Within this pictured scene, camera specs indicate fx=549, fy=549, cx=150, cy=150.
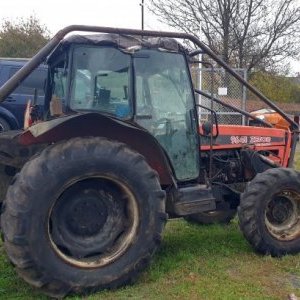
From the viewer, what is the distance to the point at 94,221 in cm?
457

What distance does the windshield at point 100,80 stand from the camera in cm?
482

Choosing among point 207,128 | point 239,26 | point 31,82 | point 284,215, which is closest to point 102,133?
point 207,128

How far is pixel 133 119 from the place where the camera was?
4938mm

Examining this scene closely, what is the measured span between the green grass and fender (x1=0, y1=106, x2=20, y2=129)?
619 centimetres

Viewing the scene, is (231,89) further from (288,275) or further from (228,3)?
(228,3)

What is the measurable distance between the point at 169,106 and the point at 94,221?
4.45 ft

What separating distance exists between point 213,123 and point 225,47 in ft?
58.9

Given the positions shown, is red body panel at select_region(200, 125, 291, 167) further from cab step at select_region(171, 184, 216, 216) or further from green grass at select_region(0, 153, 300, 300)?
green grass at select_region(0, 153, 300, 300)

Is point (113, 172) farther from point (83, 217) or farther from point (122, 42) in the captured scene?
point (122, 42)

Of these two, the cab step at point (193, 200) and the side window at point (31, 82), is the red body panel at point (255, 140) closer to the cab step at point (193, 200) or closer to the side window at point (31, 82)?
the cab step at point (193, 200)

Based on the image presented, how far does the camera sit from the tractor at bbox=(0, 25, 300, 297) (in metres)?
4.18

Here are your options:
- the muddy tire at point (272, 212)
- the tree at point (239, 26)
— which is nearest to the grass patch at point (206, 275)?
the muddy tire at point (272, 212)

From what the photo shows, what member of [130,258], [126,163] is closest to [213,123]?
[126,163]

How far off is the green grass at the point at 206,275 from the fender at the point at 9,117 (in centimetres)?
619
